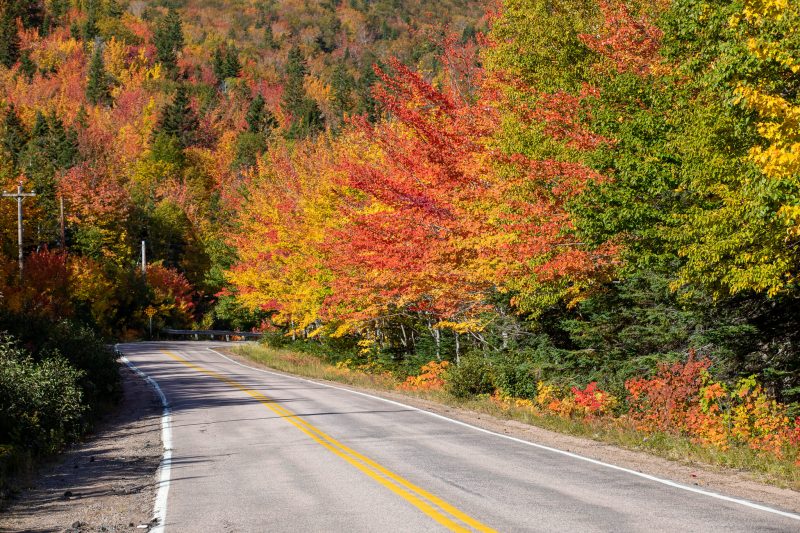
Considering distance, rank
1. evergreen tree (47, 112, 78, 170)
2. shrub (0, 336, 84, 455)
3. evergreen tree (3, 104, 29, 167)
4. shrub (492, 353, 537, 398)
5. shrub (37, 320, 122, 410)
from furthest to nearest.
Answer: evergreen tree (47, 112, 78, 170) → evergreen tree (3, 104, 29, 167) → shrub (492, 353, 537, 398) → shrub (37, 320, 122, 410) → shrub (0, 336, 84, 455)

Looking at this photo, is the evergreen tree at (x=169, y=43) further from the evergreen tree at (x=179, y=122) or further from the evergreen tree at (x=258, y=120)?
the evergreen tree at (x=258, y=120)

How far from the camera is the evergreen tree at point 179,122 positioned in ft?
424

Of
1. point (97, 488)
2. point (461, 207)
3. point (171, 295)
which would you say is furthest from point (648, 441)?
point (171, 295)

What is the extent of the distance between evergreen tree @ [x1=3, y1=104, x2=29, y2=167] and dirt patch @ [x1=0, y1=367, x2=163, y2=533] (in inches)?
3268

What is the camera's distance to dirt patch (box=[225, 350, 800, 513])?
10.1 m

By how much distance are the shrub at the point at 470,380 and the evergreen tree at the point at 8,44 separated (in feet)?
543

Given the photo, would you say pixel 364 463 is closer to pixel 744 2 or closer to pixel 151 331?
pixel 744 2

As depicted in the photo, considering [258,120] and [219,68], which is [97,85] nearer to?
[219,68]

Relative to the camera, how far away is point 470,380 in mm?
23781

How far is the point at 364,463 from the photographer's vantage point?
1238 cm

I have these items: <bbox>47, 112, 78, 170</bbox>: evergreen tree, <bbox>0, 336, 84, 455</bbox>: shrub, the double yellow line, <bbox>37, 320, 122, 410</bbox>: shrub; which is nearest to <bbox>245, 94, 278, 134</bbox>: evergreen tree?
<bbox>47, 112, 78, 170</bbox>: evergreen tree

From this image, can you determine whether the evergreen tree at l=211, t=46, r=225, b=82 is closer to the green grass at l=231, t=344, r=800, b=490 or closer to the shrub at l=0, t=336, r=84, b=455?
the green grass at l=231, t=344, r=800, b=490

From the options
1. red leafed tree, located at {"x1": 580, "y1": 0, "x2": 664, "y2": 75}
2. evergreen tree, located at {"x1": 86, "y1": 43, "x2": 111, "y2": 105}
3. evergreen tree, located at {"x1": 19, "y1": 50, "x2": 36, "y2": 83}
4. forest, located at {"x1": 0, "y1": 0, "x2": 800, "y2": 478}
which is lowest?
forest, located at {"x1": 0, "y1": 0, "x2": 800, "y2": 478}

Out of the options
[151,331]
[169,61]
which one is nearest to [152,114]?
[169,61]
